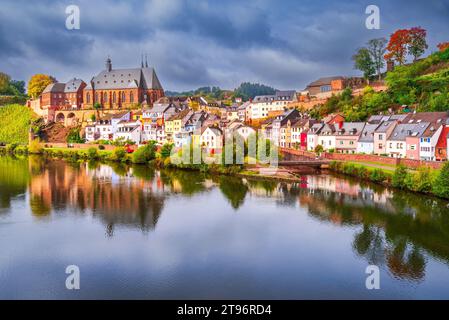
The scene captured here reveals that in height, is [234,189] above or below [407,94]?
below

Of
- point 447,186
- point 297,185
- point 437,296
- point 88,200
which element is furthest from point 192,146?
point 437,296

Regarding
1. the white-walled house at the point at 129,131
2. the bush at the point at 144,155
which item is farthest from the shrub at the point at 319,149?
the white-walled house at the point at 129,131

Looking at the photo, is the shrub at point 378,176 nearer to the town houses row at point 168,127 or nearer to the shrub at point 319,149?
the shrub at point 319,149

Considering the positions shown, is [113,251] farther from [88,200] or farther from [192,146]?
[192,146]

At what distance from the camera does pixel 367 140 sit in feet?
110

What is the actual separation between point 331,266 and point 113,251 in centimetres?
657

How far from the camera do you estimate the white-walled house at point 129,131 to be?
5000 cm

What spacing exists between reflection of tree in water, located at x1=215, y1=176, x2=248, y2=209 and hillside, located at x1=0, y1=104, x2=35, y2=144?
126 feet

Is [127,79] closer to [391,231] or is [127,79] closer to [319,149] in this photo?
[319,149]

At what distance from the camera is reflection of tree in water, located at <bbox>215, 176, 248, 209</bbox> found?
2277 centimetres

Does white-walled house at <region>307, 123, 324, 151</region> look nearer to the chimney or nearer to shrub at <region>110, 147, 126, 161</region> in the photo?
the chimney

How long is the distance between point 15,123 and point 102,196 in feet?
153

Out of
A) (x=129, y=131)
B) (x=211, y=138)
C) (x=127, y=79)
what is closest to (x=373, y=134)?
(x=211, y=138)

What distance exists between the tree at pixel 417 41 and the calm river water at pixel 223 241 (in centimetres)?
2464
